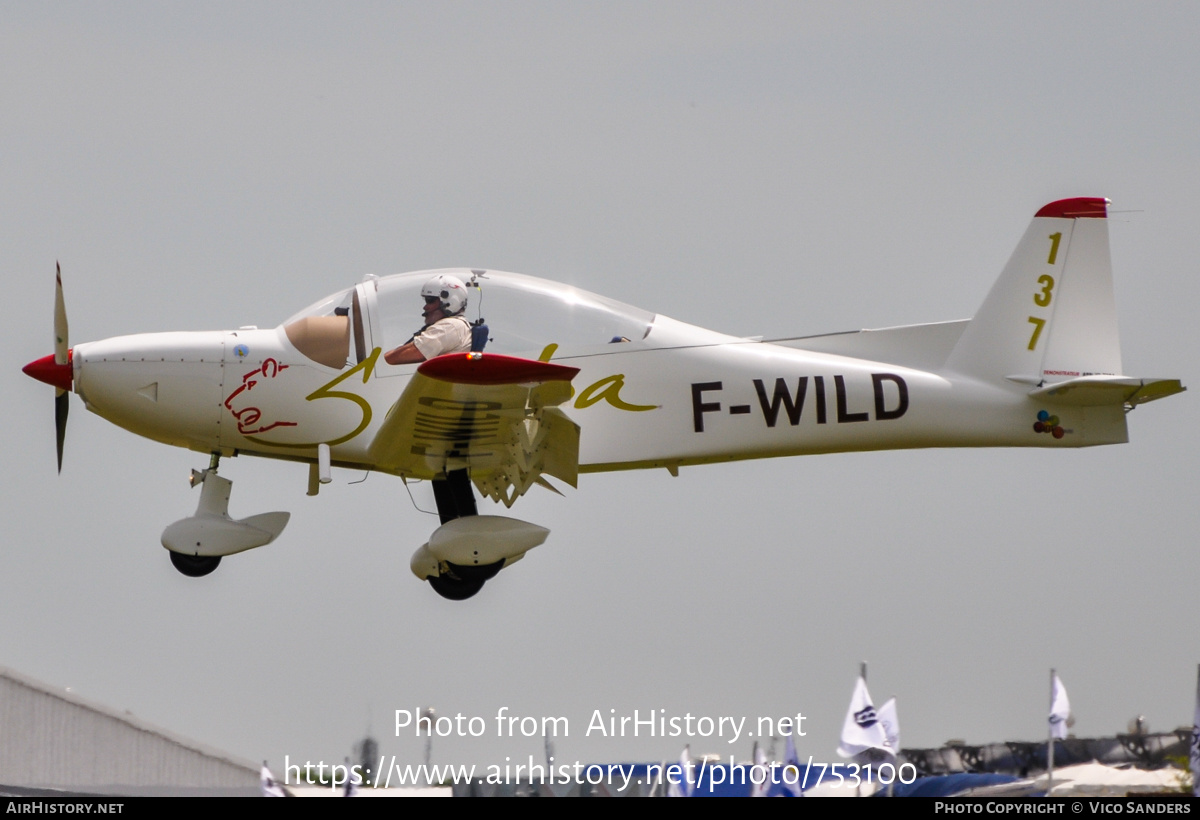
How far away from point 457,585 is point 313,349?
208cm

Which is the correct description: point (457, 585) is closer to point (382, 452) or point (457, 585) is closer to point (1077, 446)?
point (382, 452)

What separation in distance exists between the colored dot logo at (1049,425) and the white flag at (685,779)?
3.61 metres

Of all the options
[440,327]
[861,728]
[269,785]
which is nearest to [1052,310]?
[861,728]

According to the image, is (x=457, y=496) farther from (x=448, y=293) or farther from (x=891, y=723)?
(x=891, y=723)

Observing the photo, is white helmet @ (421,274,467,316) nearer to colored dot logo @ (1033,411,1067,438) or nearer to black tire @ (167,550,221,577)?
black tire @ (167,550,221,577)

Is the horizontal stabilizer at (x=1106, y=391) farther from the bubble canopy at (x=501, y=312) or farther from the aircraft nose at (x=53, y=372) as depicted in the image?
the aircraft nose at (x=53, y=372)

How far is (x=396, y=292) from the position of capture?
10.1 metres

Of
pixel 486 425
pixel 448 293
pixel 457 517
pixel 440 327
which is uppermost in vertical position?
pixel 448 293

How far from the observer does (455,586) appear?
10758 mm

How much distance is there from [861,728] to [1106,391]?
3.98 metres

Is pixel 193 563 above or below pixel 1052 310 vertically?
below

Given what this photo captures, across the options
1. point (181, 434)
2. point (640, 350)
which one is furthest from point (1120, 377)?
point (181, 434)

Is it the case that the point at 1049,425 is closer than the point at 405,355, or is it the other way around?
the point at 405,355

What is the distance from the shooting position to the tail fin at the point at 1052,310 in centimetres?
1096
